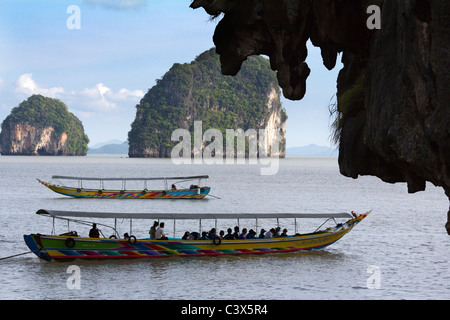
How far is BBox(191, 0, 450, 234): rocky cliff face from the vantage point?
8086 millimetres

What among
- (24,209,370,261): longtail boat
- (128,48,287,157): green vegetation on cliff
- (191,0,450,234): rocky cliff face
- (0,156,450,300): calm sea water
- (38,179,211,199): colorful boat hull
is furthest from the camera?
(128,48,287,157): green vegetation on cliff

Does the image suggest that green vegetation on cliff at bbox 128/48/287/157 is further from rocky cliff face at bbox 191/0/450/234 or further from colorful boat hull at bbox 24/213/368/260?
rocky cliff face at bbox 191/0/450/234

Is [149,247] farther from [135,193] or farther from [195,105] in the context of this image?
[195,105]

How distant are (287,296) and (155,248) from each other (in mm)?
7223

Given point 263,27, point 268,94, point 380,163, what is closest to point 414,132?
point 380,163

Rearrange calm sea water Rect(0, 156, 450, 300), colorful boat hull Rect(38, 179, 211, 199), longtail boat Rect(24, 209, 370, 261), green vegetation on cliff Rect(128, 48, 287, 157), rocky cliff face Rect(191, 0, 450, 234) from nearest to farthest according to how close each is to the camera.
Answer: rocky cliff face Rect(191, 0, 450, 234) → calm sea water Rect(0, 156, 450, 300) → longtail boat Rect(24, 209, 370, 261) → colorful boat hull Rect(38, 179, 211, 199) → green vegetation on cliff Rect(128, 48, 287, 157)

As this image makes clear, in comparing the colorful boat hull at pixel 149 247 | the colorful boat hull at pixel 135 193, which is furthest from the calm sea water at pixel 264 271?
the colorful boat hull at pixel 135 193

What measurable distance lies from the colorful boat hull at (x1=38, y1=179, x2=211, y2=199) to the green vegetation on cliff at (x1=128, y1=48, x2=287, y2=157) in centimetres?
13078

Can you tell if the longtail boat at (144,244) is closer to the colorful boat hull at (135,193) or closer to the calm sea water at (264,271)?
the calm sea water at (264,271)

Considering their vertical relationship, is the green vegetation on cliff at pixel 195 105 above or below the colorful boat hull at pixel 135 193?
above

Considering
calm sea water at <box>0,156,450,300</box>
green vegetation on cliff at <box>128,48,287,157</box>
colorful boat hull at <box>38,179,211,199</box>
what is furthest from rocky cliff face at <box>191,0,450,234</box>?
green vegetation on cliff at <box>128,48,287,157</box>

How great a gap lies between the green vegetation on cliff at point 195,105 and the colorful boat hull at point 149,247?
525 feet

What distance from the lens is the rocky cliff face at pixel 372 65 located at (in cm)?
809

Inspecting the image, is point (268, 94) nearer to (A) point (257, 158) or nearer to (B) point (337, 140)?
(A) point (257, 158)
